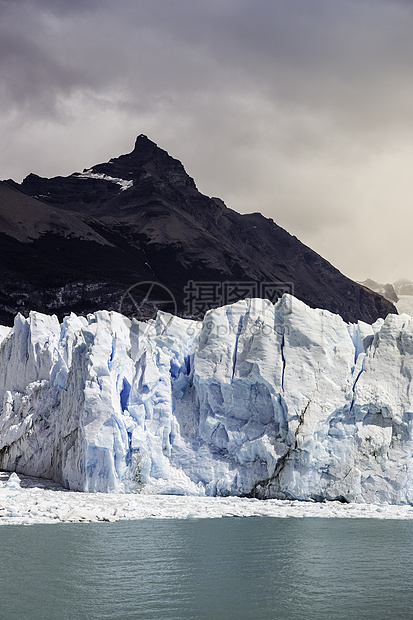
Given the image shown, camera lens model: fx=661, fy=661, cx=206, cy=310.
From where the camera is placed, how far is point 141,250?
151000 mm

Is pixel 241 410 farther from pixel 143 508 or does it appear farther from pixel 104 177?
pixel 104 177

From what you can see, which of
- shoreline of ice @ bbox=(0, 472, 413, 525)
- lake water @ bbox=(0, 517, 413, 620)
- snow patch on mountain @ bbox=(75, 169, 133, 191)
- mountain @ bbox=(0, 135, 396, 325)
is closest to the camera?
lake water @ bbox=(0, 517, 413, 620)

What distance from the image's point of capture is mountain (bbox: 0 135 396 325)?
112250 millimetres

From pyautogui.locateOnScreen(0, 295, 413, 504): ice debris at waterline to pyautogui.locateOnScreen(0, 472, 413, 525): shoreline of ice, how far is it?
95cm

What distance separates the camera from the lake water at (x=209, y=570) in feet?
41.6

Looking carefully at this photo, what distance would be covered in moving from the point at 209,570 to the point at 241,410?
1164cm

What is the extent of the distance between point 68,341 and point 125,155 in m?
166

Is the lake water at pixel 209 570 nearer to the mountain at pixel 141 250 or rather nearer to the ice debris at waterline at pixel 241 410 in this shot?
the ice debris at waterline at pixel 241 410

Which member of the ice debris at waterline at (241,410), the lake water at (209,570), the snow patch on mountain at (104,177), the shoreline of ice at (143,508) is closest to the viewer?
the lake water at (209,570)

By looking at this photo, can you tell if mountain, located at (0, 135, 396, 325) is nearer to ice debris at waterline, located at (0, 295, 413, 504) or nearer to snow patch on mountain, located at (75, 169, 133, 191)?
snow patch on mountain, located at (75, 169, 133, 191)

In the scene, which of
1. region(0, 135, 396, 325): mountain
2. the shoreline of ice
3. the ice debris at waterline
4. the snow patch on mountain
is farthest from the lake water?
the snow patch on mountain

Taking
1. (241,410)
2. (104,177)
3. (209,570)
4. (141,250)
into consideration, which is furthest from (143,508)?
(104,177)

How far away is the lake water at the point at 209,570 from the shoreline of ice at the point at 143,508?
1.49 ft

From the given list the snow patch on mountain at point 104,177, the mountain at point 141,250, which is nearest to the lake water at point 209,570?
the mountain at point 141,250
